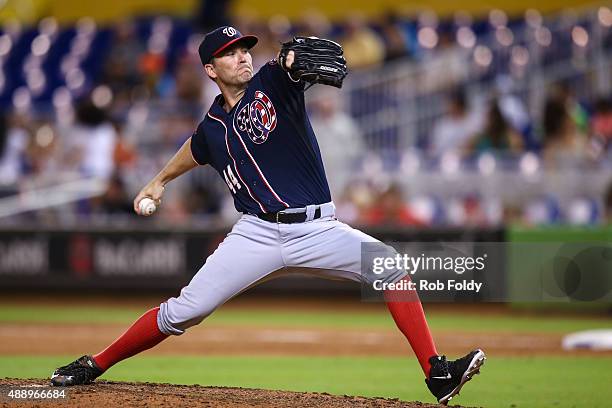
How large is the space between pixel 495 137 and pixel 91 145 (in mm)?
5345

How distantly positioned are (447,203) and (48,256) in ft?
16.8

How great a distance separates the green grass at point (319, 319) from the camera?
11.3 meters

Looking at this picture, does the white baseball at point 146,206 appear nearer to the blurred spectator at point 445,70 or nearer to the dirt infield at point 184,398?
the dirt infield at point 184,398

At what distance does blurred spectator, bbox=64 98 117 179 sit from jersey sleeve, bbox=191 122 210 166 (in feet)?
28.0

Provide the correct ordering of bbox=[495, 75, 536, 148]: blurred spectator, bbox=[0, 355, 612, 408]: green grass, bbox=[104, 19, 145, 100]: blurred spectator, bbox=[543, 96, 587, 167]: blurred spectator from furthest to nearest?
1. bbox=[104, 19, 145, 100]: blurred spectator
2. bbox=[495, 75, 536, 148]: blurred spectator
3. bbox=[543, 96, 587, 167]: blurred spectator
4. bbox=[0, 355, 612, 408]: green grass

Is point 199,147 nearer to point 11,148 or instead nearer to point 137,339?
point 137,339

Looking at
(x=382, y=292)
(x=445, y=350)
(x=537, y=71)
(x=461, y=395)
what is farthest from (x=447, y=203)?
(x=382, y=292)

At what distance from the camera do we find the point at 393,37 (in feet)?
52.4

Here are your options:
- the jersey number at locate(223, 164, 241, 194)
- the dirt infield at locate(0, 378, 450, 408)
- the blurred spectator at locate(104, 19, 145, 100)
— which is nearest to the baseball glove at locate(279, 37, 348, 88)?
the jersey number at locate(223, 164, 241, 194)

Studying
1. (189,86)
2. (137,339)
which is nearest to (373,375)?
(137,339)

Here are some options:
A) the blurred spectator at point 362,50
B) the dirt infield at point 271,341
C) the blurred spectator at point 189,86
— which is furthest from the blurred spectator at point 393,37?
the dirt infield at point 271,341

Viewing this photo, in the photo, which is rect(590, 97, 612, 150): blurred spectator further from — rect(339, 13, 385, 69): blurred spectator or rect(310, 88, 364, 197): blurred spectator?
rect(339, 13, 385, 69): blurred spectator

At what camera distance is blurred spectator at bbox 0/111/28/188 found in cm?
1520

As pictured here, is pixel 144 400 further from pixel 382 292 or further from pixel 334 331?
pixel 334 331
